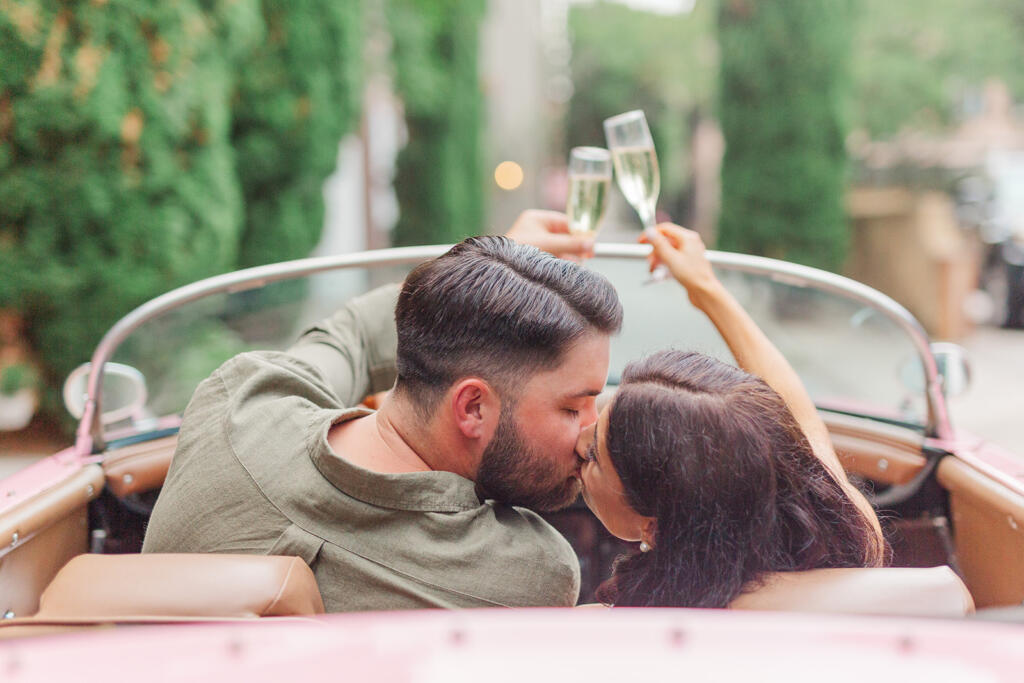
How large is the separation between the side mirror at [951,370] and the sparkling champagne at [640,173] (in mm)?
830

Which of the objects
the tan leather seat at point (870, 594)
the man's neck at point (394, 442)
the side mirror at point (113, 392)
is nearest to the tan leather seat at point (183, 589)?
the man's neck at point (394, 442)

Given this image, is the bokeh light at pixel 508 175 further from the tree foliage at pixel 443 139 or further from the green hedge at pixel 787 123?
the green hedge at pixel 787 123

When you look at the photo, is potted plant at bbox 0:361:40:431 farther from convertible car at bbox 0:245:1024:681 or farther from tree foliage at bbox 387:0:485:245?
tree foliage at bbox 387:0:485:245

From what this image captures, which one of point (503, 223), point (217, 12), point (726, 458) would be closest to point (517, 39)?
point (503, 223)

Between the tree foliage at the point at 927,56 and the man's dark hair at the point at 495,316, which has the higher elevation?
the tree foliage at the point at 927,56

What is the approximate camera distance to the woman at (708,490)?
1.42m

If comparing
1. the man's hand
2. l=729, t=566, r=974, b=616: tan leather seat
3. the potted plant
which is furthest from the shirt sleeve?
the potted plant

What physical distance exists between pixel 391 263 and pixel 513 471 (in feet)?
3.42

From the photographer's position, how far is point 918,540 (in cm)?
224

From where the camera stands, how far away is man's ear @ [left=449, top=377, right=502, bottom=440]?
1614 mm

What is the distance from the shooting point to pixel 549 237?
7.59 feet

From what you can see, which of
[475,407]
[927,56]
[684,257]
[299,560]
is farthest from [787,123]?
[299,560]

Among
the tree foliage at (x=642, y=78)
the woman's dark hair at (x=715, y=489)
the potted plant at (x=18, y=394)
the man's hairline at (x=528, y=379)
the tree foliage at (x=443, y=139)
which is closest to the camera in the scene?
the woman's dark hair at (x=715, y=489)

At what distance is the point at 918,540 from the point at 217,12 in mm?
4759
